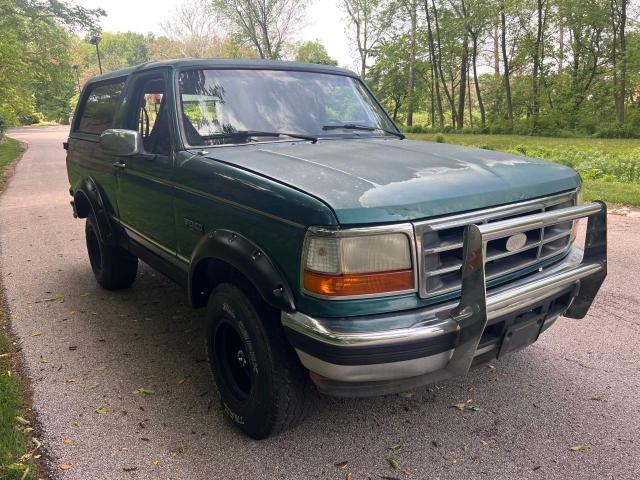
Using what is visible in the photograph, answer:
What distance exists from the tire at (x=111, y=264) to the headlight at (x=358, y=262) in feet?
9.86

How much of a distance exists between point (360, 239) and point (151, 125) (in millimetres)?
2168

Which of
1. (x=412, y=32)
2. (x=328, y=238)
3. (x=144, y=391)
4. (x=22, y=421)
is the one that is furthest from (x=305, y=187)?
(x=412, y=32)

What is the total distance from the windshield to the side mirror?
341 mm

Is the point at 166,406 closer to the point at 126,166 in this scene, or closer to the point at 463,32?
the point at 126,166

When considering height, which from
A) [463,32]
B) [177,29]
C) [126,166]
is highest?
[177,29]

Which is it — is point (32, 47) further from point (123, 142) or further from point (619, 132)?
point (619, 132)

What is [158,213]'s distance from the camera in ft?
11.3

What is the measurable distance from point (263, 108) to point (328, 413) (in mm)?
1965

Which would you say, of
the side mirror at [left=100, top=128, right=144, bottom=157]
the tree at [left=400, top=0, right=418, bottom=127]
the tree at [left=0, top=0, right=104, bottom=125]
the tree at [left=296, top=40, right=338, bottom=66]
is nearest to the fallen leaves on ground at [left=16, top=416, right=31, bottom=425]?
the side mirror at [left=100, top=128, right=144, bottom=157]

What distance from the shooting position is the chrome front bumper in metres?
2.10

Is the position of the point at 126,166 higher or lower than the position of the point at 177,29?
lower

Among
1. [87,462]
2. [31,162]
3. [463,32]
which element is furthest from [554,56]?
[87,462]

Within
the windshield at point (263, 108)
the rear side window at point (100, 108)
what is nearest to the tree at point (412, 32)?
the rear side window at point (100, 108)

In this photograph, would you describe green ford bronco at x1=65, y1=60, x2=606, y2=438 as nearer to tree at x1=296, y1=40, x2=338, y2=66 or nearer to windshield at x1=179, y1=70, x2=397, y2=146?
windshield at x1=179, y1=70, x2=397, y2=146
